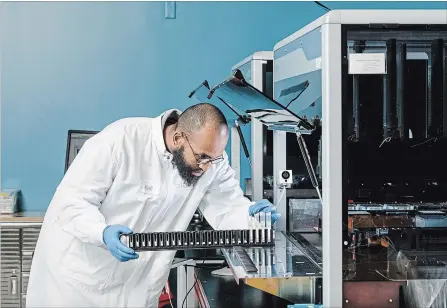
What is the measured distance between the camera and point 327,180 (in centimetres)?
151

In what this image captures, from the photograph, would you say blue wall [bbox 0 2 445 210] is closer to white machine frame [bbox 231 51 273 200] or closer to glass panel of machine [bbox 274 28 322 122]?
white machine frame [bbox 231 51 273 200]

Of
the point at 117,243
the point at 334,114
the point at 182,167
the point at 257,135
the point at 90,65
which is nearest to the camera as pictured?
the point at 334,114

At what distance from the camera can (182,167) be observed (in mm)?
2215

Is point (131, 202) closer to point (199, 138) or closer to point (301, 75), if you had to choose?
point (199, 138)

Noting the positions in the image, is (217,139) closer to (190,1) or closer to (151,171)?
(151,171)

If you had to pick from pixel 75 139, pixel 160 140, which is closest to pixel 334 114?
pixel 160 140

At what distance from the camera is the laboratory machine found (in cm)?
151

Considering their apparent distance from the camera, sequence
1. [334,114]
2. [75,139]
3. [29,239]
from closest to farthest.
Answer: [334,114]
[29,239]
[75,139]

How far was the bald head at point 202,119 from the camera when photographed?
2096mm

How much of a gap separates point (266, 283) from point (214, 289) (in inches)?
27.4

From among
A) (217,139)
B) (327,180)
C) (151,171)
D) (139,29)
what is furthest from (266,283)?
(139,29)

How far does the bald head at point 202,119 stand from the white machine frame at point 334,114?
63cm

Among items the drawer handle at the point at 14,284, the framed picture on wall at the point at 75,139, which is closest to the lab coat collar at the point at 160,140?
the framed picture on wall at the point at 75,139

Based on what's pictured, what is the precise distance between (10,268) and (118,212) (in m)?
1.50
